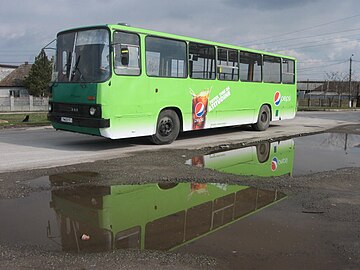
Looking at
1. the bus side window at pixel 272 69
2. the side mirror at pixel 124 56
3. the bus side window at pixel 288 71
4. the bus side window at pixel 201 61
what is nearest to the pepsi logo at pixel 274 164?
the bus side window at pixel 201 61

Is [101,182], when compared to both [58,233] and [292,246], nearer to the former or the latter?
[58,233]

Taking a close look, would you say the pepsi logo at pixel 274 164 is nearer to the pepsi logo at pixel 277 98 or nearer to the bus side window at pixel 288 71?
the pepsi logo at pixel 277 98

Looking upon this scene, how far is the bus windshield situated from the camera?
9.47 m

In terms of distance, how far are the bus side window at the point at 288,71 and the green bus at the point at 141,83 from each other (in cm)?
344

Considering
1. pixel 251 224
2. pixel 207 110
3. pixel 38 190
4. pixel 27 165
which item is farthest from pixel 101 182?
pixel 207 110

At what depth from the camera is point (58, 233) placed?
14.6 feet

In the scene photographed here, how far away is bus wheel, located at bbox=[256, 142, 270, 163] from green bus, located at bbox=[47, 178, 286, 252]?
9.88 ft

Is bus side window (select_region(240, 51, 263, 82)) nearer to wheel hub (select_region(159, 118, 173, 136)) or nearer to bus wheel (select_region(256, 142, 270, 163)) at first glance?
bus wheel (select_region(256, 142, 270, 163))

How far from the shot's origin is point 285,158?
9445 millimetres

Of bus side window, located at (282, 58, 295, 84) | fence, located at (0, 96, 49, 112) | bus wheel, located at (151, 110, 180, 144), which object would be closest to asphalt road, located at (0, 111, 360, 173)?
bus wheel, located at (151, 110, 180, 144)

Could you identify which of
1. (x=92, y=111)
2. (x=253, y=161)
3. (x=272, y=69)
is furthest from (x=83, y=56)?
(x=272, y=69)

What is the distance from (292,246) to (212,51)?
9.54 metres

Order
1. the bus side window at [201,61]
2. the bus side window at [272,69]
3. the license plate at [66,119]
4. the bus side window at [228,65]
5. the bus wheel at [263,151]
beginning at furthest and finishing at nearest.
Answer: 1. the bus side window at [272,69]
2. the bus side window at [228,65]
3. the bus side window at [201,61]
4. the license plate at [66,119]
5. the bus wheel at [263,151]

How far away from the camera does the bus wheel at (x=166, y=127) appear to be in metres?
11.0
